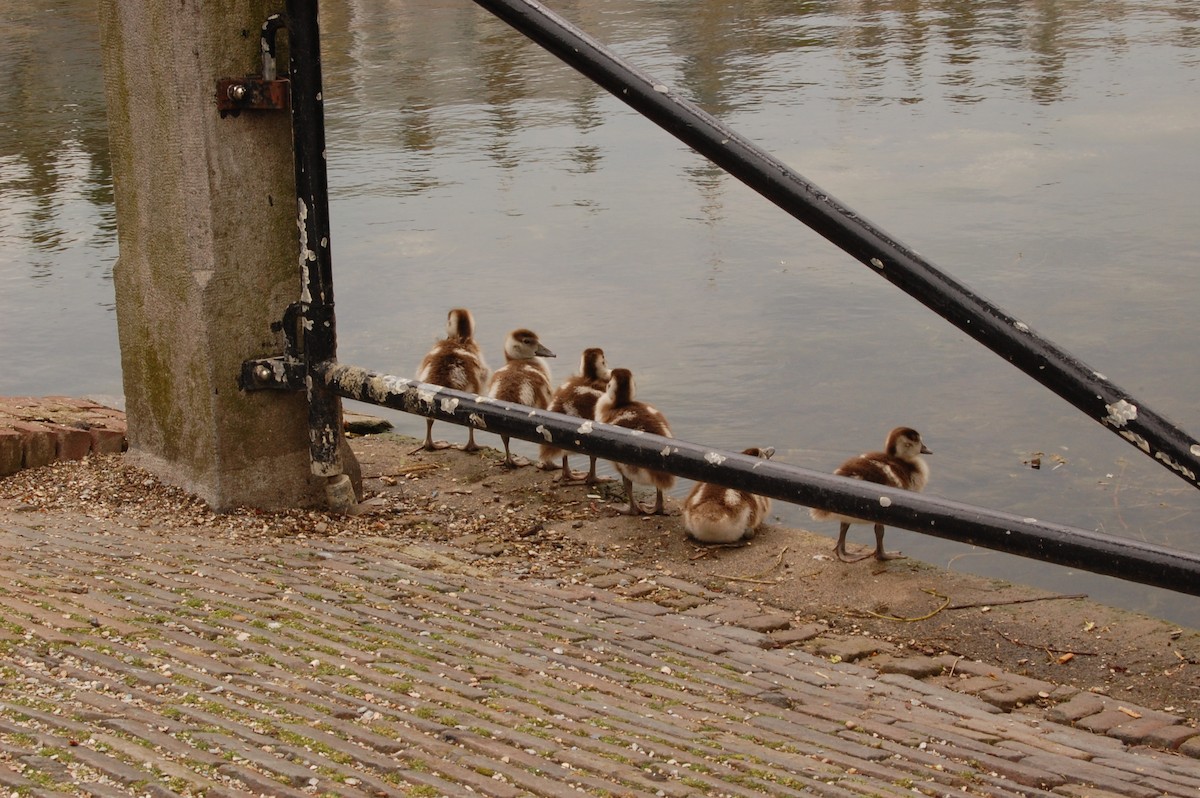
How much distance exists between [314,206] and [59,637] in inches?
81.0

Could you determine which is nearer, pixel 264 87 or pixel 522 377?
pixel 264 87

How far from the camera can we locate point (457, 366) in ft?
28.9

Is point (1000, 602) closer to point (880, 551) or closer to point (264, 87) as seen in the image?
point (880, 551)

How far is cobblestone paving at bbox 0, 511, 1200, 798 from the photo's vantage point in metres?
3.58

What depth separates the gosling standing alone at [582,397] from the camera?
8414 mm

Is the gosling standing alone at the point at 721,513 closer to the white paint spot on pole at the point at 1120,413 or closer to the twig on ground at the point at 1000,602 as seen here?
the twig on ground at the point at 1000,602

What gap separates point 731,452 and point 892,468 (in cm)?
313

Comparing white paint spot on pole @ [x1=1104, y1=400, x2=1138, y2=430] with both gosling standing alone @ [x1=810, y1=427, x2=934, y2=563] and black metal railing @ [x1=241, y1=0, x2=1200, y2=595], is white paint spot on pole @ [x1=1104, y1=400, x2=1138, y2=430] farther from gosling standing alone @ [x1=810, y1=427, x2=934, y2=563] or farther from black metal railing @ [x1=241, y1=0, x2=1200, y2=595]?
gosling standing alone @ [x1=810, y1=427, x2=934, y2=563]

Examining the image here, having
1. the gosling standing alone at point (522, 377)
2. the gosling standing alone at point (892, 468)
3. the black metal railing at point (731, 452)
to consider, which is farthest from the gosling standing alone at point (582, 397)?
the black metal railing at point (731, 452)

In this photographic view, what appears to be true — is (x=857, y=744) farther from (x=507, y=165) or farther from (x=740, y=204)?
(x=507, y=165)

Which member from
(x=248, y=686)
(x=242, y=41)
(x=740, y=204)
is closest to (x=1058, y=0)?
(x=740, y=204)

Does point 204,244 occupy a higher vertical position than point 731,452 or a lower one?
higher

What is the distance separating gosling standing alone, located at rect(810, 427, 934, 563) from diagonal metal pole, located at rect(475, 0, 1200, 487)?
3.48m

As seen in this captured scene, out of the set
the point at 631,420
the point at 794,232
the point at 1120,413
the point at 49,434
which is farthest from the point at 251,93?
the point at 794,232
